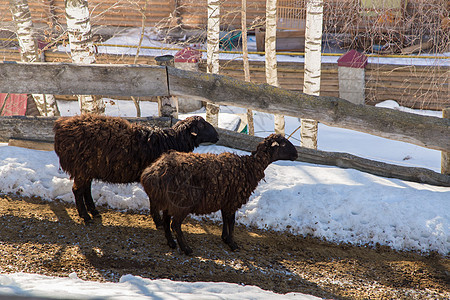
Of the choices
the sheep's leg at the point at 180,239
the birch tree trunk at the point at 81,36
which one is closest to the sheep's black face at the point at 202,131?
the sheep's leg at the point at 180,239

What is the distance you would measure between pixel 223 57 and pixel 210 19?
7876 millimetres

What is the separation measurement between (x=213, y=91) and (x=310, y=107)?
1391 millimetres

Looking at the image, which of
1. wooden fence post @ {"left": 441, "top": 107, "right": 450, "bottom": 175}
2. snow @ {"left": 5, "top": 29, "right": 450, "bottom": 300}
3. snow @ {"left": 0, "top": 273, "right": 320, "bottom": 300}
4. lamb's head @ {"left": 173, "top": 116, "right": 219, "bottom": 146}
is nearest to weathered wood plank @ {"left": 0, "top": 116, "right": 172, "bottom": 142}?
snow @ {"left": 5, "top": 29, "right": 450, "bottom": 300}

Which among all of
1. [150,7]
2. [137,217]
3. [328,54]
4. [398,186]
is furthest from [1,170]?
[150,7]

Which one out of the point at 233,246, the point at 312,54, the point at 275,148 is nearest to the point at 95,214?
the point at 233,246

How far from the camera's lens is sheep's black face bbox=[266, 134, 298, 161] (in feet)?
16.4

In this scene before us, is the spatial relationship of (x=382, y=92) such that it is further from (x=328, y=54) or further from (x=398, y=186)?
(x=398, y=186)

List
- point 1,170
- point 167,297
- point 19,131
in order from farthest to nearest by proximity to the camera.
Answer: point 19,131 → point 1,170 → point 167,297

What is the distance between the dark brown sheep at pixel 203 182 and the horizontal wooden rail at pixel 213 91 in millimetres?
975

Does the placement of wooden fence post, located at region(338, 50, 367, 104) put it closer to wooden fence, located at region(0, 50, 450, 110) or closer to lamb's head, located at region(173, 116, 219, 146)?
wooden fence, located at region(0, 50, 450, 110)

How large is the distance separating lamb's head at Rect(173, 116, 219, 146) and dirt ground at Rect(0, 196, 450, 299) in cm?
112

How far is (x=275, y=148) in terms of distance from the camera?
5.01 metres

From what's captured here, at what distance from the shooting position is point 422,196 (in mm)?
5398

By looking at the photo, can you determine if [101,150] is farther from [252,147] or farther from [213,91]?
[252,147]
